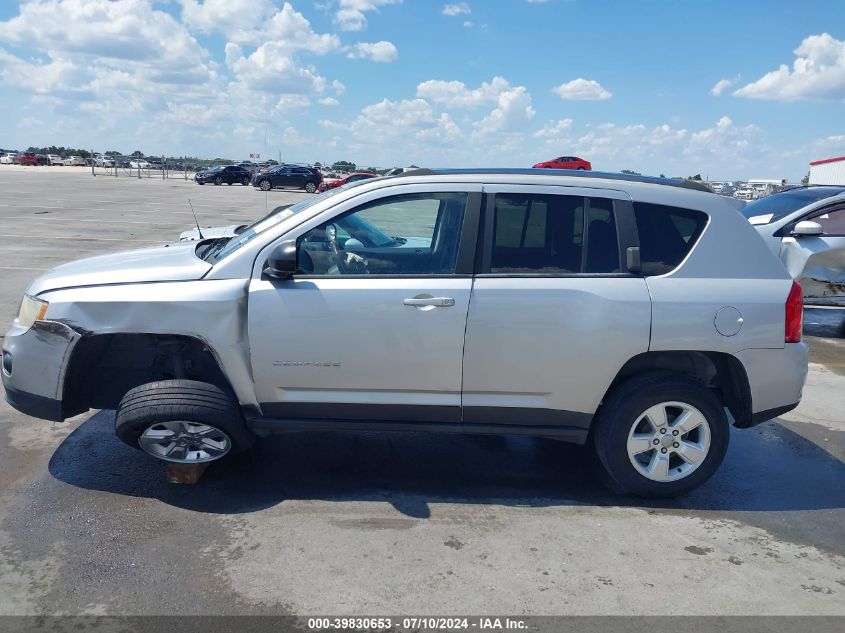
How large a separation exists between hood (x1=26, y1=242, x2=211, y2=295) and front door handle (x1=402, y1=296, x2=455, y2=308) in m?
1.19

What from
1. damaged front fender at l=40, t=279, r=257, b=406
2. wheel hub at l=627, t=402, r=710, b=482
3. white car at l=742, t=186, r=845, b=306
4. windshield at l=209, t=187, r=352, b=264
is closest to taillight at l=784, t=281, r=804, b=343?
wheel hub at l=627, t=402, r=710, b=482

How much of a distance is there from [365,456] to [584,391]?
1.56 metres

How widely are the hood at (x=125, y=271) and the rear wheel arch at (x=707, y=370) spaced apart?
8.37 ft

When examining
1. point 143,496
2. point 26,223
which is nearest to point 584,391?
point 143,496

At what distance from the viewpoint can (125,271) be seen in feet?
13.1

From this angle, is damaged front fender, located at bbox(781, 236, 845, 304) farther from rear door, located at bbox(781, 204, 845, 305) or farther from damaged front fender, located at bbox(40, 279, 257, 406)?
damaged front fender, located at bbox(40, 279, 257, 406)

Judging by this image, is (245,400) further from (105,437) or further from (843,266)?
(843,266)

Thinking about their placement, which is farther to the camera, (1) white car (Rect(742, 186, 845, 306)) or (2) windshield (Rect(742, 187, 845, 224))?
(2) windshield (Rect(742, 187, 845, 224))

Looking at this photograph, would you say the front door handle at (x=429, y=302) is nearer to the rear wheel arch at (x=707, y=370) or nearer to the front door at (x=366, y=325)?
the front door at (x=366, y=325)

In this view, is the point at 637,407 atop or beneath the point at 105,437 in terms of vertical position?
atop

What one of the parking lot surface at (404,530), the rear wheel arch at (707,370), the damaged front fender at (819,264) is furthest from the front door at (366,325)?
the damaged front fender at (819,264)

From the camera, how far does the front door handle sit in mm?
3777

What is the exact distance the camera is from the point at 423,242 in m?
4.37

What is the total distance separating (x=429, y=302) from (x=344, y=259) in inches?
23.8
